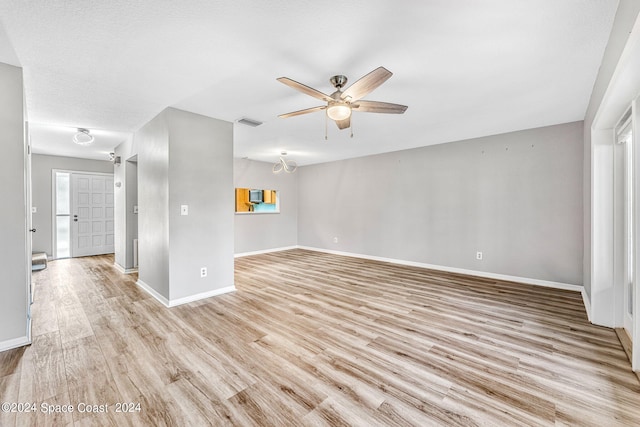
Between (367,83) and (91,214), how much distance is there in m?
7.58

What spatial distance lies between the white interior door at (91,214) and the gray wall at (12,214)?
16.4 feet

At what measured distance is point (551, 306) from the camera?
10.5 feet

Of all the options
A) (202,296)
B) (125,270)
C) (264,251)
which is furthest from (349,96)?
(264,251)

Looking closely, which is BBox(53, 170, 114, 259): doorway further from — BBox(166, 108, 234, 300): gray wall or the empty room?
BBox(166, 108, 234, 300): gray wall

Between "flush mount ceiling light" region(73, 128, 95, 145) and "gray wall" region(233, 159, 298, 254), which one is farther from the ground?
"flush mount ceiling light" region(73, 128, 95, 145)

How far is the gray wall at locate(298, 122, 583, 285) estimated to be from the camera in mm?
3906

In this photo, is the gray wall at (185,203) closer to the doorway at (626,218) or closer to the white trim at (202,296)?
the white trim at (202,296)

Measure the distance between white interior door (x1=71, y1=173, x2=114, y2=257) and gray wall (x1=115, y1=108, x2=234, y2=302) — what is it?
3.78 meters

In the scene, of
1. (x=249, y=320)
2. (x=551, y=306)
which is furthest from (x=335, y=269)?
Answer: (x=551, y=306)

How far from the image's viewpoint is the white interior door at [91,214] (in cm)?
626

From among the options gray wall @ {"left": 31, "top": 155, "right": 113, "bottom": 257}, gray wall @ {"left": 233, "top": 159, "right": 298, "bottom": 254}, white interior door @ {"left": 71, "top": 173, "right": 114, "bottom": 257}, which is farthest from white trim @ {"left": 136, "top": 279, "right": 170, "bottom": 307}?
gray wall @ {"left": 31, "top": 155, "right": 113, "bottom": 257}

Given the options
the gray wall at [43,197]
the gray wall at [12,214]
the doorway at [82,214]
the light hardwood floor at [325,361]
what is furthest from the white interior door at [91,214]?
the gray wall at [12,214]

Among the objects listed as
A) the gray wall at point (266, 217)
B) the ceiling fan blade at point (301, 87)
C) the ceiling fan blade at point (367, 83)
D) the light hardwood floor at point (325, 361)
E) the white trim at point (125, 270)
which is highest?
the ceiling fan blade at point (367, 83)

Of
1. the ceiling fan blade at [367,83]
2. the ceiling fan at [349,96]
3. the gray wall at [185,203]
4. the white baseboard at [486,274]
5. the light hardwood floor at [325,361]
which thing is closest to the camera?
the light hardwood floor at [325,361]
